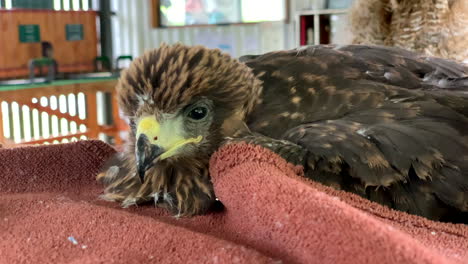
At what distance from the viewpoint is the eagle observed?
940mm

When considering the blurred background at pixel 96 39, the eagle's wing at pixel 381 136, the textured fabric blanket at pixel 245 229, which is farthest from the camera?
the blurred background at pixel 96 39

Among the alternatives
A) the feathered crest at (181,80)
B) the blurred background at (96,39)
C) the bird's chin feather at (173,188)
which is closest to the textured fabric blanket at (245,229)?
the bird's chin feather at (173,188)

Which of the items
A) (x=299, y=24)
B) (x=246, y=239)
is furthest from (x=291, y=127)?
(x=299, y=24)

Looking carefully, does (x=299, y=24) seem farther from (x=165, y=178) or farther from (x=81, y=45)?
(x=165, y=178)

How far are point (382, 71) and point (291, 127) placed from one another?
0.99 feet

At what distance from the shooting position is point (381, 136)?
3.18 ft

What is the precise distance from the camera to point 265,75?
124cm

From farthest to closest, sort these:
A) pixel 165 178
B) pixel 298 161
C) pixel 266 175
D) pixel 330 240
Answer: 1. pixel 165 178
2. pixel 298 161
3. pixel 266 175
4. pixel 330 240

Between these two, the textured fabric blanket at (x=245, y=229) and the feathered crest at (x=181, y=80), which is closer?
the textured fabric blanket at (x=245, y=229)

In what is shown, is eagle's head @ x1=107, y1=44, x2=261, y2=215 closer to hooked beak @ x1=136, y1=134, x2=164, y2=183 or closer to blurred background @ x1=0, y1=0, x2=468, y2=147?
hooked beak @ x1=136, y1=134, x2=164, y2=183

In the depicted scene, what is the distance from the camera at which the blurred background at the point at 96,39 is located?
3871 millimetres

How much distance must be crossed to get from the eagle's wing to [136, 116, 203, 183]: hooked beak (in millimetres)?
155

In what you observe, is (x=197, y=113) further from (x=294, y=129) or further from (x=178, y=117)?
(x=294, y=129)

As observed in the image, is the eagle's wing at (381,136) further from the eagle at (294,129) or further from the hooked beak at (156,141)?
the hooked beak at (156,141)
